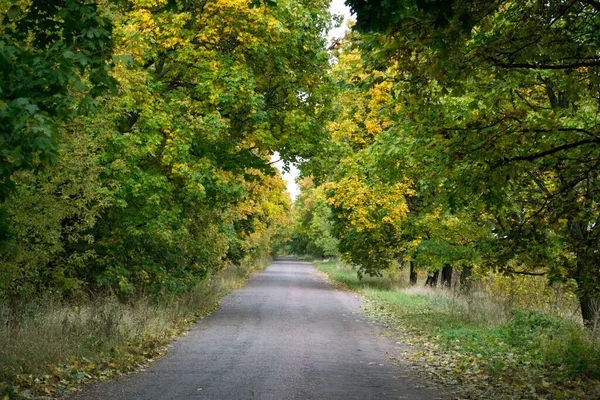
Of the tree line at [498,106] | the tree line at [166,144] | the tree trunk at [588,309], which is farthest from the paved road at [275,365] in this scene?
the tree trunk at [588,309]

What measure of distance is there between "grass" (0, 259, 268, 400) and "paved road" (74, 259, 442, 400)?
17.5 inches

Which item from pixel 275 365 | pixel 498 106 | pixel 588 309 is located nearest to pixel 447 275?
pixel 588 309

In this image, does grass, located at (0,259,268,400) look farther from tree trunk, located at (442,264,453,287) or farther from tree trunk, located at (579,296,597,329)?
tree trunk, located at (442,264,453,287)

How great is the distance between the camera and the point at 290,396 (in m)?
8.96

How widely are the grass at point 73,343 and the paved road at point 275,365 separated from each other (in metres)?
0.44

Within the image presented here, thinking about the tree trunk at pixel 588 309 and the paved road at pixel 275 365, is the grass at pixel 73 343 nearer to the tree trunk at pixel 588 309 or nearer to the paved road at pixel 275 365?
the paved road at pixel 275 365

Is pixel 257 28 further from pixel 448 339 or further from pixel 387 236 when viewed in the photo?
pixel 387 236

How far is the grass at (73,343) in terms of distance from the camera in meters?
8.97

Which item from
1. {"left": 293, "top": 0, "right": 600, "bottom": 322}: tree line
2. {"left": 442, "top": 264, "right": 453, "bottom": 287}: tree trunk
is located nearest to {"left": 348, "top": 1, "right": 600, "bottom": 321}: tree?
{"left": 293, "top": 0, "right": 600, "bottom": 322}: tree line

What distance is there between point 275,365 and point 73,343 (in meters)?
3.45

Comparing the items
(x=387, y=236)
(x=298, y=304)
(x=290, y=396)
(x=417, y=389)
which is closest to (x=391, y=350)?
(x=417, y=389)

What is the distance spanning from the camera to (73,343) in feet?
35.4

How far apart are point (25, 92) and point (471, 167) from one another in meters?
6.42

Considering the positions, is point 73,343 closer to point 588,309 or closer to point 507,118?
point 507,118
